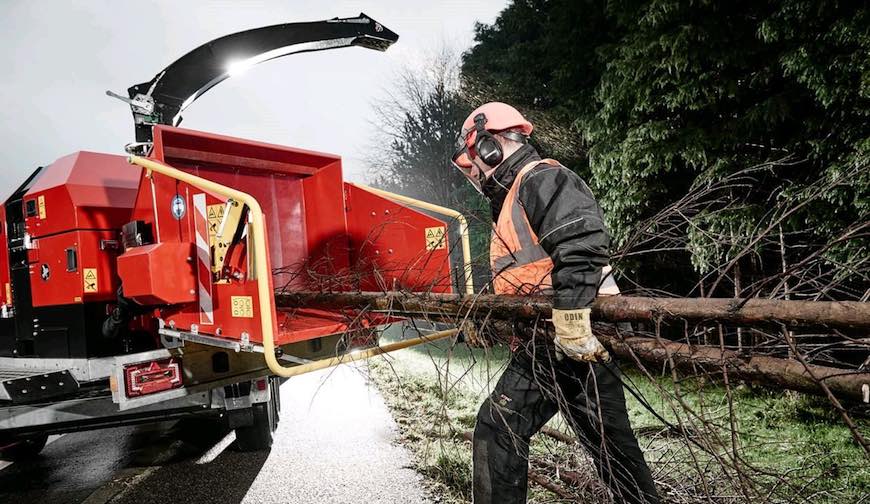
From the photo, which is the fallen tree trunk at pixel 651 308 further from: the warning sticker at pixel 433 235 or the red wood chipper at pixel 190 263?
the warning sticker at pixel 433 235

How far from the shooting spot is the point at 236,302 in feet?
8.59

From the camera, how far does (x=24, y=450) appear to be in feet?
15.7

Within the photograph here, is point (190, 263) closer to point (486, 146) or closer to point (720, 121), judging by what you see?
point (486, 146)

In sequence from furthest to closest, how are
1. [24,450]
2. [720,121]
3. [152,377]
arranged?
1. [720,121]
2. [24,450]
3. [152,377]

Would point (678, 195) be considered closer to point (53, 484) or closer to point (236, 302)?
point (236, 302)

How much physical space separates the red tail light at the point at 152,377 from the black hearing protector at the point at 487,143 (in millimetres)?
2274

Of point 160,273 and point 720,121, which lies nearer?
point 160,273

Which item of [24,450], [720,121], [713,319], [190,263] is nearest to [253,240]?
[190,263]

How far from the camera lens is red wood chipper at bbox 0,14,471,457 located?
273cm

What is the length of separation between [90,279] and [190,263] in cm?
115

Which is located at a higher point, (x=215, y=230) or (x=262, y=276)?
(x=215, y=230)

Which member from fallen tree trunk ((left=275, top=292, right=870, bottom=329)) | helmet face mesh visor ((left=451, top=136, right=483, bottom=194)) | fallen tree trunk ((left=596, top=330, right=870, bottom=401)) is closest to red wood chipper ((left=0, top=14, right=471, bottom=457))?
fallen tree trunk ((left=275, top=292, right=870, bottom=329))

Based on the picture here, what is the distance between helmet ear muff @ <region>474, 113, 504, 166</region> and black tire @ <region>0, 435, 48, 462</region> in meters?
5.05

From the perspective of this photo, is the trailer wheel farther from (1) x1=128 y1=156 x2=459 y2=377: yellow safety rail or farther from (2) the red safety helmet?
(2) the red safety helmet
